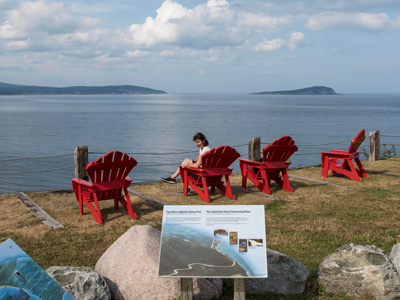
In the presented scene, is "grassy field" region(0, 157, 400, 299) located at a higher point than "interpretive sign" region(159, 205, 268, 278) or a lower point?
lower

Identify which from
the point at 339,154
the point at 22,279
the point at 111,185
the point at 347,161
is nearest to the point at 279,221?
the point at 111,185

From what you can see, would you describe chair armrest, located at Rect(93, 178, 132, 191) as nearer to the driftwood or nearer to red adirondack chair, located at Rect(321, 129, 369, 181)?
the driftwood

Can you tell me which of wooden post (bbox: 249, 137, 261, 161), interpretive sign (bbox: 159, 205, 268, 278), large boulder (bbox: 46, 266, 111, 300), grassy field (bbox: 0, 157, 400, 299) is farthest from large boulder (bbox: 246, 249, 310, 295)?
wooden post (bbox: 249, 137, 261, 161)

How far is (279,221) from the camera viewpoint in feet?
21.4

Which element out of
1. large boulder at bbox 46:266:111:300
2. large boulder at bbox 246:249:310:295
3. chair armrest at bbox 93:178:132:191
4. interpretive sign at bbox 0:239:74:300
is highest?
interpretive sign at bbox 0:239:74:300

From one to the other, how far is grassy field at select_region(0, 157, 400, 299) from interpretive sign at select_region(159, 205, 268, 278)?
0.81m

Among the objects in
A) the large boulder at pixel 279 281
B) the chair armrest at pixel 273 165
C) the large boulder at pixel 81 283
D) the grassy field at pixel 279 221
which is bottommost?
the grassy field at pixel 279 221

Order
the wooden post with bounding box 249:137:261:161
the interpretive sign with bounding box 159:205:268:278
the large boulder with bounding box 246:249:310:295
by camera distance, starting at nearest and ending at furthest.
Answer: the interpretive sign with bounding box 159:205:268:278 → the large boulder with bounding box 246:249:310:295 → the wooden post with bounding box 249:137:261:161

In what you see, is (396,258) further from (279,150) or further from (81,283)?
(279,150)

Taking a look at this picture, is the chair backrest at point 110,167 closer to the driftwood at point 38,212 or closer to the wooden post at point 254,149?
the driftwood at point 38,212

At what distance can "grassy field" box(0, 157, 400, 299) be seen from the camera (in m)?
5.23

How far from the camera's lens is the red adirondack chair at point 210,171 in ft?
25.5

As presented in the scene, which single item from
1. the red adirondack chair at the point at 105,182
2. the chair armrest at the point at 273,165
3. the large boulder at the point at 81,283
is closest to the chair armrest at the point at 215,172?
the chair armrest at the point at 273,165

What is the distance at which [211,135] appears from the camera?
3762cm
